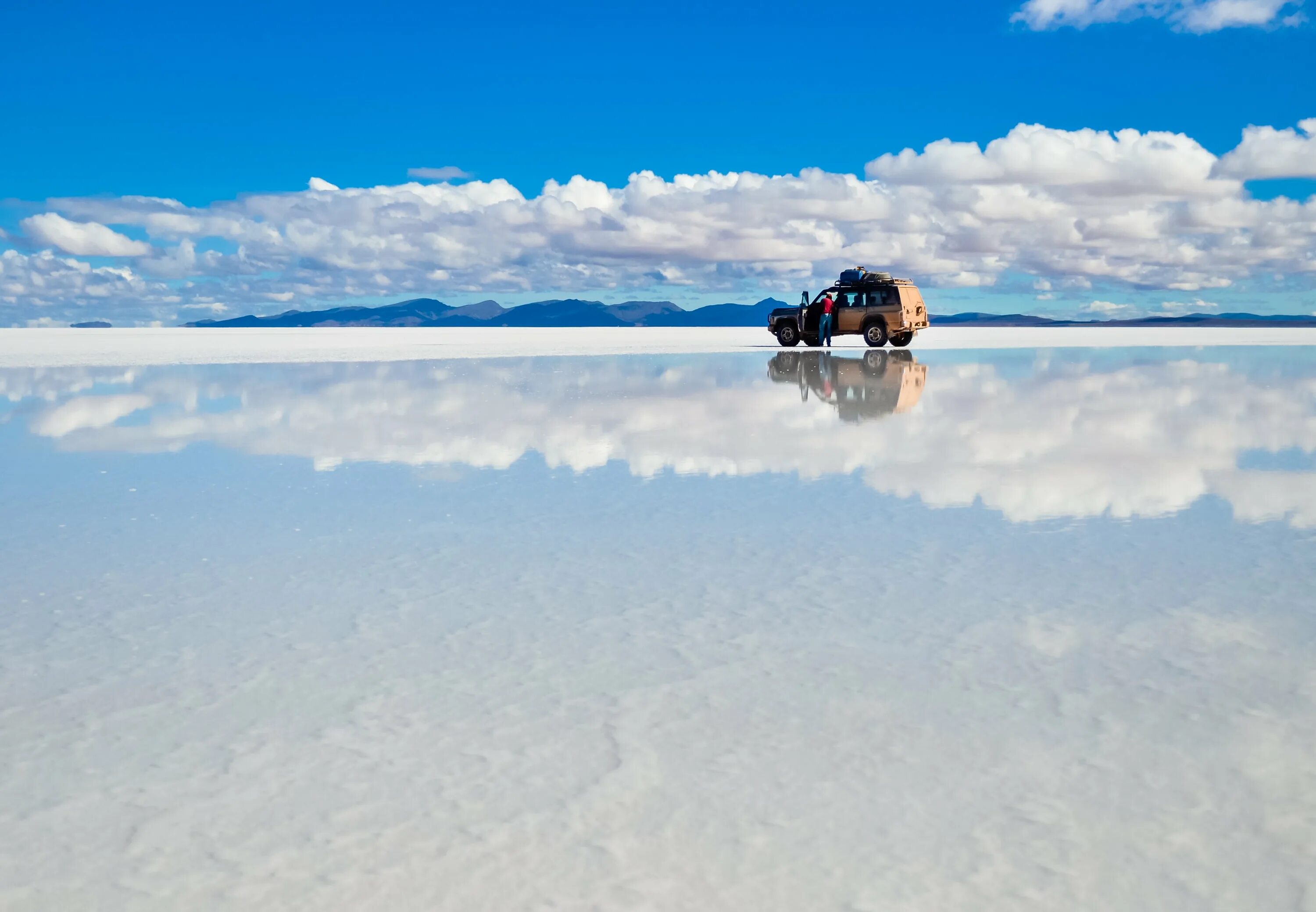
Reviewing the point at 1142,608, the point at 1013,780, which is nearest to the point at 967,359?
the point at 1142,608

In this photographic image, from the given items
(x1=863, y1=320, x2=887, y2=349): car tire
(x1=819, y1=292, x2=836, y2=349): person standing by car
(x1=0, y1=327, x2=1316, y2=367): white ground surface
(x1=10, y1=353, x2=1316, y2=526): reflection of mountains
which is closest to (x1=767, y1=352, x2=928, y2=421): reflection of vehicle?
(x1=10, y1=353, x2=1316, y2=526): reflection of mountains

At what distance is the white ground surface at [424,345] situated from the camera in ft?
114

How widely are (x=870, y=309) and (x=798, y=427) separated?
75.1 feet

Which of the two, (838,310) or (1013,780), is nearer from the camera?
(1013,780)

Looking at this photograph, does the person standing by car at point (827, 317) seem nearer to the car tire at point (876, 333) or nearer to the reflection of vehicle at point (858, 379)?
the car tire at point (876, 333)

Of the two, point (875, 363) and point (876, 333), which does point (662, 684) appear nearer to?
point (875, 363)

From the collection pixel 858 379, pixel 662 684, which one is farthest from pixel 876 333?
pixel 662 684

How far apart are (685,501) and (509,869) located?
5646 mm

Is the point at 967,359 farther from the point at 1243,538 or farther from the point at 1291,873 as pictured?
the point at 1291,873

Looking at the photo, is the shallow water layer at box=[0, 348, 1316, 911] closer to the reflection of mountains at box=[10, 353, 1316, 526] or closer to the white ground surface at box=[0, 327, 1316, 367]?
the reflection of mountains at box=[10, 353, 1316, 526]

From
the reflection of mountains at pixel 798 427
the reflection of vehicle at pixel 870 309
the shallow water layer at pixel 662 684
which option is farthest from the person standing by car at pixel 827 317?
the shallow water layer at pixel 662 684

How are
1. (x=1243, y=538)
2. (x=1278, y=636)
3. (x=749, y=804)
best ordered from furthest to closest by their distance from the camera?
(x=1243, y=538)
(x=1278, y=636)
(x=749, y=804)

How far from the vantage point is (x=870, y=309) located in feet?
116

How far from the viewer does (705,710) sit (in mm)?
4098
